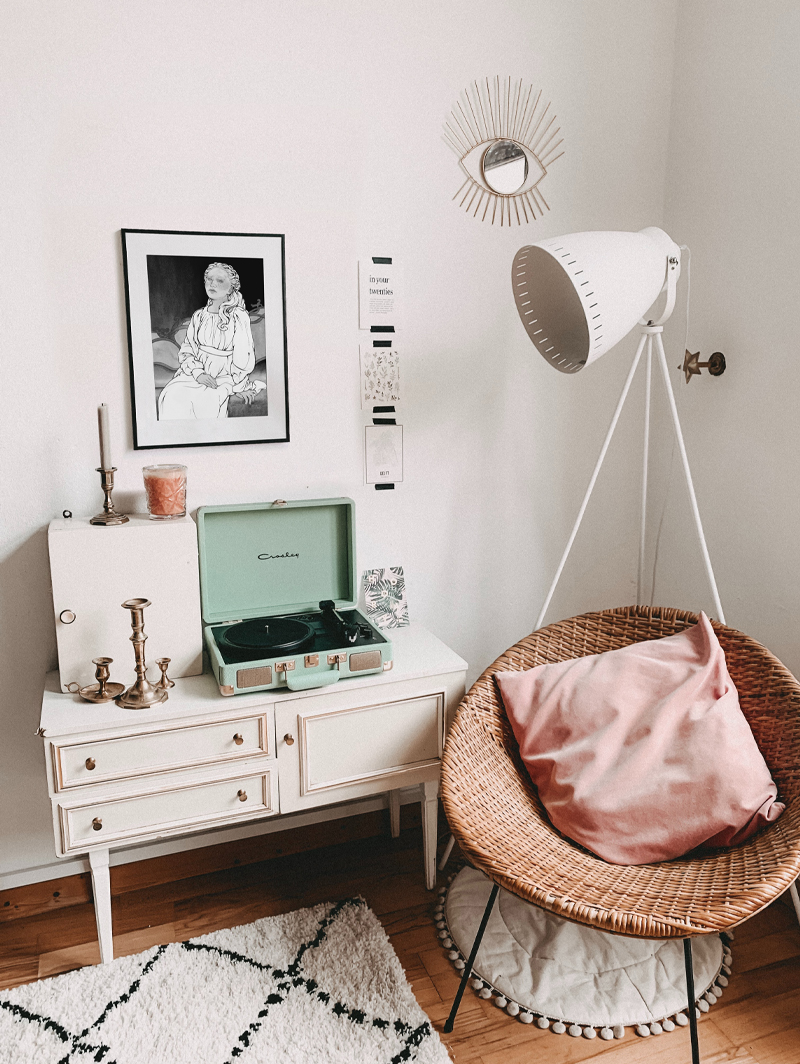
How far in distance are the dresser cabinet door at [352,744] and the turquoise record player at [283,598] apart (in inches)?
2.9

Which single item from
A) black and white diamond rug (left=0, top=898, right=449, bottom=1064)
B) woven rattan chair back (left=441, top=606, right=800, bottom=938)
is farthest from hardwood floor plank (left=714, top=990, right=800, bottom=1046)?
black and white diamond rug (left=0, top=898, right=449, bottom=1064)

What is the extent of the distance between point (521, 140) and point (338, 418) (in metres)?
0.89

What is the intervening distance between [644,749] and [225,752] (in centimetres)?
89

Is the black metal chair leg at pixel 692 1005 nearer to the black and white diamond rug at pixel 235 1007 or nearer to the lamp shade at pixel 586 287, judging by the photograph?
the black and white diamond rug at pixel 235 1007

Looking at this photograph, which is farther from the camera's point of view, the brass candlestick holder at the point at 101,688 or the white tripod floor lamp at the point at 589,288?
the brass candlestick holder at the point at 101,688

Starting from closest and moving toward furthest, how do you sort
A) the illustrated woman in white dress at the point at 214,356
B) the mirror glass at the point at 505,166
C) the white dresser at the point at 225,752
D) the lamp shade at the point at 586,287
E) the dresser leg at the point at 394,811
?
the lamp shade at the point at 586,287 < the white dresser at the point at 225,752 < the illustrated woman in white dress at the point at 214,356 < the mirror glass at the point at 505,166 < the dresser leg at the point at 394,811

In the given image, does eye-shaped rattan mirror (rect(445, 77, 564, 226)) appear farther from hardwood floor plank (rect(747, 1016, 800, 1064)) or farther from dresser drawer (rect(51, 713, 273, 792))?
hardwood floor plank (rect(747, 1016, 800, 1064))

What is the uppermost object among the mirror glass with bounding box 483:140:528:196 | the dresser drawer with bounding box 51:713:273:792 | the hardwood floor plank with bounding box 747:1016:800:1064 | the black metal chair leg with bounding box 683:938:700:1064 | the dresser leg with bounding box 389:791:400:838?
the mirror glass with bounding box 483:140:528:196

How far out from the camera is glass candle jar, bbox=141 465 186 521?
1.81 meters

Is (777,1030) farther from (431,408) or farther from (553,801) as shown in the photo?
(431,408)

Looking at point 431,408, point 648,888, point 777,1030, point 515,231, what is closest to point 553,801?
point 648,888

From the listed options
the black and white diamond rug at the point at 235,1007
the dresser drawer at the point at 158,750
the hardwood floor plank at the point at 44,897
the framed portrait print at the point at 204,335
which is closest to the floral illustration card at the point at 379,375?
the framed portrait print at the point at 204,335

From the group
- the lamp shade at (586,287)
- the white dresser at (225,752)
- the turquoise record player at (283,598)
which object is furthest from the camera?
the turquoise record player at (283,598)

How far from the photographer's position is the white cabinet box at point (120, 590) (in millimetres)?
1735
